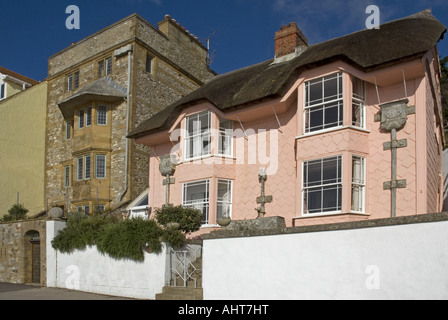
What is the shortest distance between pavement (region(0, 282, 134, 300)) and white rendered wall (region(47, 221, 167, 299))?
1.10 feet

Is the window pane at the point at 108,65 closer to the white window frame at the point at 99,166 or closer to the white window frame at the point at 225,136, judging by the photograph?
the white window frame at the point at 99,166

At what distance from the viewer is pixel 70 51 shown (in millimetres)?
30469

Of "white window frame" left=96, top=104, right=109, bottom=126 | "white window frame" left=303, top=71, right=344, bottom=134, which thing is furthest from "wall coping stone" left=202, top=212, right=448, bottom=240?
"white window frame" left=96, top=104, right=109, bottom=126

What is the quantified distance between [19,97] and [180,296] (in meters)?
22.3

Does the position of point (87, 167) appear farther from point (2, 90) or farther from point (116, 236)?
point (2, 90)

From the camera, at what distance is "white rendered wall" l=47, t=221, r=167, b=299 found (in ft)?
48.4

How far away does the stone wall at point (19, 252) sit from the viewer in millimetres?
19266

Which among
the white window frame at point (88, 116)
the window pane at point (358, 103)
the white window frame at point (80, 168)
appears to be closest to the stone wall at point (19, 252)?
the white window frame at point (80, 168)

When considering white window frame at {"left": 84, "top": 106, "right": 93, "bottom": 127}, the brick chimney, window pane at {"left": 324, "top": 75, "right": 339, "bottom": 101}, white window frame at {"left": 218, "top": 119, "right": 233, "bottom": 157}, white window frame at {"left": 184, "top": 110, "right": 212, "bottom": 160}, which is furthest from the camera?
white window frame at {"left": 84, "top": 106, "right": 93, "bottom": 127}

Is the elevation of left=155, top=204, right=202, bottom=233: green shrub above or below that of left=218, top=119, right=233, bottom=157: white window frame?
below

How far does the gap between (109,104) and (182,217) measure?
39.9ft

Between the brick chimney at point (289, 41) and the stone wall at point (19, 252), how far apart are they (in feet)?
37.2

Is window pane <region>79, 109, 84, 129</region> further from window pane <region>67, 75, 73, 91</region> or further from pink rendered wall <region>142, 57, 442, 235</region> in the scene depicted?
pink rendered wall <region>142, 57, 442, 235</region>

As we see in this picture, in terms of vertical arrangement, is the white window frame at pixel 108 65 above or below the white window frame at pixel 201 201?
above
